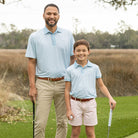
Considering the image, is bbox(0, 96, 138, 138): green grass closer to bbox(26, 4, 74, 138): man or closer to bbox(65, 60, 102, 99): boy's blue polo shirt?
bbox(26, 4, 74, 138): man

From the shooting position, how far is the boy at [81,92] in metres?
3.62

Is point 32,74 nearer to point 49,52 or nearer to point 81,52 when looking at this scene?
point 49,52

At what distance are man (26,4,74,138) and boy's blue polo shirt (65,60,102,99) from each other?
0.82 feet

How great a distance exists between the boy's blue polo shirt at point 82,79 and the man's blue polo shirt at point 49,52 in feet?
0.72

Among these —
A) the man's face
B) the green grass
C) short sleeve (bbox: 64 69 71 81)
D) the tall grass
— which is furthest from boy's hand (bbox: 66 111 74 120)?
the tall grass

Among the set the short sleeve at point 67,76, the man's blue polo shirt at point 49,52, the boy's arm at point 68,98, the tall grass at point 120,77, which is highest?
the man's blue polo shirt at point 49,52

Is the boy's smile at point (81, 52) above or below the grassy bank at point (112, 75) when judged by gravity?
above

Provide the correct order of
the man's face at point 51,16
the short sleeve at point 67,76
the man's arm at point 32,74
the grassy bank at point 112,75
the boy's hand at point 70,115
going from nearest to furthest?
the boy's hand at point 70,115 → the short sleeve at point 67,76 → the man's face at point 51,16 → the man's arm at point 32,74 → the grassy bank at point 112,75

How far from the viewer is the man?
153 inches

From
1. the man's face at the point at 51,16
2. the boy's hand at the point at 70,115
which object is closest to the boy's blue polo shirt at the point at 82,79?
the boy's hand at the point at 70,115


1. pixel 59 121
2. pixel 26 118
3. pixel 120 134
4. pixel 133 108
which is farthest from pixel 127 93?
pixel 59 121

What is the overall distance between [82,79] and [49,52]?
53cm

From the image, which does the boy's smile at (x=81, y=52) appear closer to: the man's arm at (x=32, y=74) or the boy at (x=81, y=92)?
the boy at (x=81, y=92)

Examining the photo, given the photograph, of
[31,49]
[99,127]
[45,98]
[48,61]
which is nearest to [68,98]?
[45,98]
